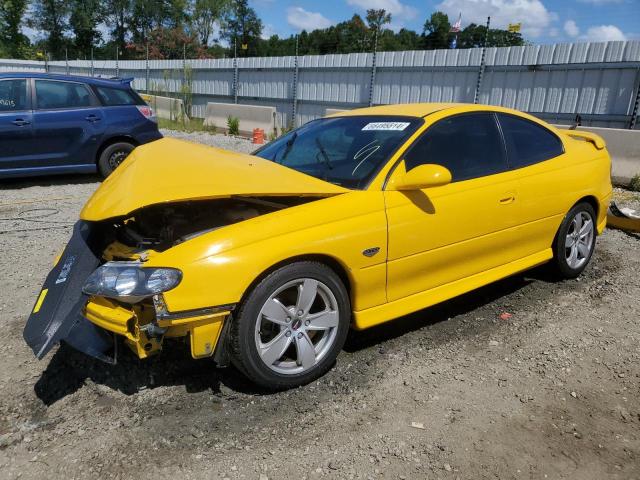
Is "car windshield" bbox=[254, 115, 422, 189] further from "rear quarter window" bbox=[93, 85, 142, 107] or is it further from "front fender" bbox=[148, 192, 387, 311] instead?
"rear quarter window" bbox=[93, 85, 142, 107]

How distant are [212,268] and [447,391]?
1.53 metres

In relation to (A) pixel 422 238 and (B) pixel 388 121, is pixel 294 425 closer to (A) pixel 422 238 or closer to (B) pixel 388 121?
(A) pixel 422 238

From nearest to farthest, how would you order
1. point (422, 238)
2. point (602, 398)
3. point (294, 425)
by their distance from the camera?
point (294, 425)
point (602, 398)
point (422, 238)

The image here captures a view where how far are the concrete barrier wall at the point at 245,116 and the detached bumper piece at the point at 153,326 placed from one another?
12.5 m

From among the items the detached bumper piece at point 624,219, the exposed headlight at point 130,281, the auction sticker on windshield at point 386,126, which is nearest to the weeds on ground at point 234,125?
the detached bumper piece at point 624,219

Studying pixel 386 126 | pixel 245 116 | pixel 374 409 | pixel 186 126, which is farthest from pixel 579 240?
pixel 186 126

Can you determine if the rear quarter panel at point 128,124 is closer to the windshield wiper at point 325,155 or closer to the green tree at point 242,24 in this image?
the windshield wiper at point 325,155

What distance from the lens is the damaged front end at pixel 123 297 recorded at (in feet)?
8.04

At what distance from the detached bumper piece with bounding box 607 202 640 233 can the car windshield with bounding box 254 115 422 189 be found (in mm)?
3839

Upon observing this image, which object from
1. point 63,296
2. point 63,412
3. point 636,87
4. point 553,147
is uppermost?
point 636,87

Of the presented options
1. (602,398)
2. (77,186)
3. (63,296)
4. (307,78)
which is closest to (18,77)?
(77,186)

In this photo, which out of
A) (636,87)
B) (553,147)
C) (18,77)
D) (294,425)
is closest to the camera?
(294,425)

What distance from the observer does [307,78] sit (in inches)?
623

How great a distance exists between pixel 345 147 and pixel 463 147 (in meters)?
0.86
